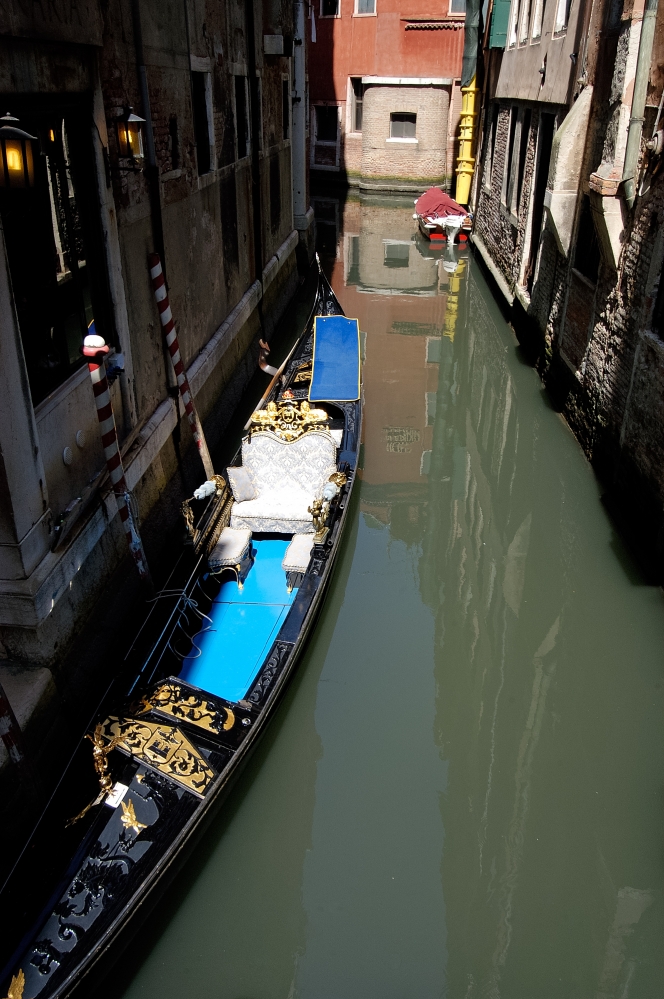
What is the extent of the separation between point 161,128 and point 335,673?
3.59 meters

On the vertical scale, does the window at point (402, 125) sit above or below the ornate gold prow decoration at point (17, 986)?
above

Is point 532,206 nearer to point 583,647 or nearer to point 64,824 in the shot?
point 583,647

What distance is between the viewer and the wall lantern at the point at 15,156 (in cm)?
264

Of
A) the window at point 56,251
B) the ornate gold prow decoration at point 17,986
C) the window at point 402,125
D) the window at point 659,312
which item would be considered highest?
the window at point 402,125

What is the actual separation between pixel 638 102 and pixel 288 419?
314 centimetres

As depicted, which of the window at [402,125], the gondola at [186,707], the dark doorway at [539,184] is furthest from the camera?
the window at [402,125]

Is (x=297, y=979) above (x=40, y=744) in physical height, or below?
below

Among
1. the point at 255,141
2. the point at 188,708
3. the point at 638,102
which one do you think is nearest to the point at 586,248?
the point at 638,102

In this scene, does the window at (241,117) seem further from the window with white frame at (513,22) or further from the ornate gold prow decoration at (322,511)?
the window with white frame at (513,22)

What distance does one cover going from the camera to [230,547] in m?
4.41

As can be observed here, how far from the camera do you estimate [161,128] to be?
4973 millimetres

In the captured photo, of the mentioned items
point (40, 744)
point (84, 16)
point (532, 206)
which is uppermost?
point (84, 16)

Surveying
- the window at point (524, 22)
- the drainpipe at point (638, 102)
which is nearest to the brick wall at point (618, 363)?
the drainpipe at point (638, 102)

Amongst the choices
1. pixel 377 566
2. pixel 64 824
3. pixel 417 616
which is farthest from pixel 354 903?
pixel 377 566
